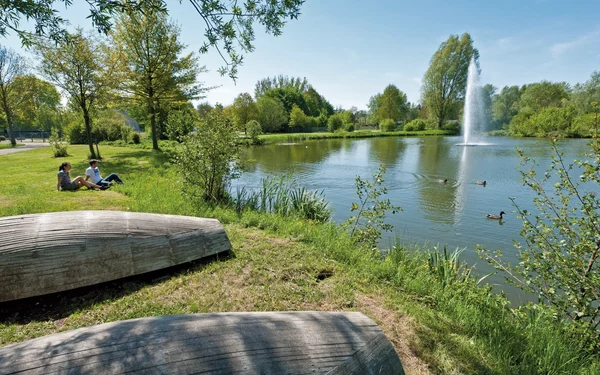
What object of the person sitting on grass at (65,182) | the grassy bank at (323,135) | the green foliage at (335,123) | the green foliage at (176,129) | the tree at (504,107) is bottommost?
the person sitting on grass at (65,182)

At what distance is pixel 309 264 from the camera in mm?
4570

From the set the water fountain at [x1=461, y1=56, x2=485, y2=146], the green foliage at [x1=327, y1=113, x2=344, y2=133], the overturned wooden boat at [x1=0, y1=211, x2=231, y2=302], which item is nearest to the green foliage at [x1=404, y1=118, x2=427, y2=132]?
the green foliage at [x1=327, y1=113, x2=344, y2=133]

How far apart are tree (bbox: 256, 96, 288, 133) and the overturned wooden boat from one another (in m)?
52.8

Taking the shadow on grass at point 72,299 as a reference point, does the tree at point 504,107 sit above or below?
above

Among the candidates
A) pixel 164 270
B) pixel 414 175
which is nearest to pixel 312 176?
pixel 414 175

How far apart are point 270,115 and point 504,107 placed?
58.9 m

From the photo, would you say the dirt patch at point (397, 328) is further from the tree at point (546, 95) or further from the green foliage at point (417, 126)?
the tree at point (546, 95)

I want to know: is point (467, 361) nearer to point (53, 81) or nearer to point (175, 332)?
point (175, 332)

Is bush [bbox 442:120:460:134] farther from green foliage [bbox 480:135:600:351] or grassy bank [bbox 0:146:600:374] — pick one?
green foliage [bbox 480:135:600:351]

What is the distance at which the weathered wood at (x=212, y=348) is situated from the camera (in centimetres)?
A: 176

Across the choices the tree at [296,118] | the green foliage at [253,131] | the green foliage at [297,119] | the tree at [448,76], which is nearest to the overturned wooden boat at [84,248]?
the green foliage at [253,131]

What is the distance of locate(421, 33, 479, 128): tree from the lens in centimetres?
5606

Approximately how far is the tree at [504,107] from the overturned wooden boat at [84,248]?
81.2 meters

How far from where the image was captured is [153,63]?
19.9 metres
